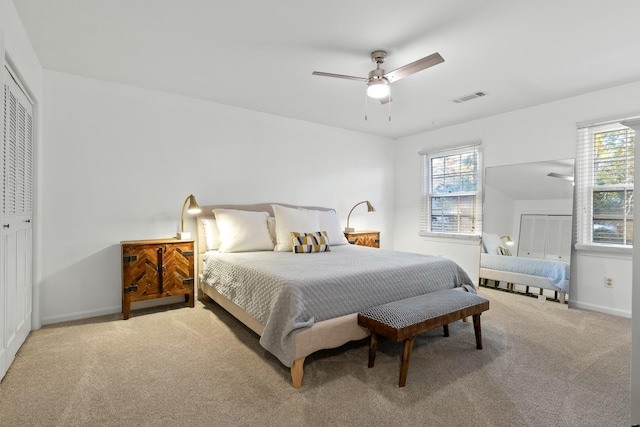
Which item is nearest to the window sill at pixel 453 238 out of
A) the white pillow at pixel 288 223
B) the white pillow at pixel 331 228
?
the white pillow at pixel 331 228

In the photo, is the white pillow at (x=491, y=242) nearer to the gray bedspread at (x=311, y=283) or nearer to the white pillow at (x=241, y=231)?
the gray bedspread at (x=311, y=283)

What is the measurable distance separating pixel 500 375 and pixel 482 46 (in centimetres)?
244

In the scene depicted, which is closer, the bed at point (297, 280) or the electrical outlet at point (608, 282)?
the bed at point (297, 280)

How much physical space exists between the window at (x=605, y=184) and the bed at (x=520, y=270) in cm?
45

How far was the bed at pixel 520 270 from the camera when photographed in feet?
12.5

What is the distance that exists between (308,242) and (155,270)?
1.59 m

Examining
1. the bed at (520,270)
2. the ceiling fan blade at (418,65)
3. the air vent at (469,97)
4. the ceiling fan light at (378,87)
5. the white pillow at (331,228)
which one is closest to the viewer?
the ceiling fan blade at (418,65)

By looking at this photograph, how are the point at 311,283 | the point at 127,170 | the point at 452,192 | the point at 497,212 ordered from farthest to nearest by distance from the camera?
the point at 452,192 → the point at 497,212 → the point at 127,170 → the point at 311,283

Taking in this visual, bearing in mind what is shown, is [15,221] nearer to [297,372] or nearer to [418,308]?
[297,372]

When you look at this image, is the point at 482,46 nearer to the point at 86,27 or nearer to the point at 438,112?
the point at 438,112

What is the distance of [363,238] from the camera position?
499 centimetres

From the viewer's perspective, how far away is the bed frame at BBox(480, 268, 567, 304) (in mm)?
3815

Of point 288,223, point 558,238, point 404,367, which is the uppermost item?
point 288,223

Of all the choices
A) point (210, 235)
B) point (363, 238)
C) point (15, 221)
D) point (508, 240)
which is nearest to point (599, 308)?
point (508, 240)
